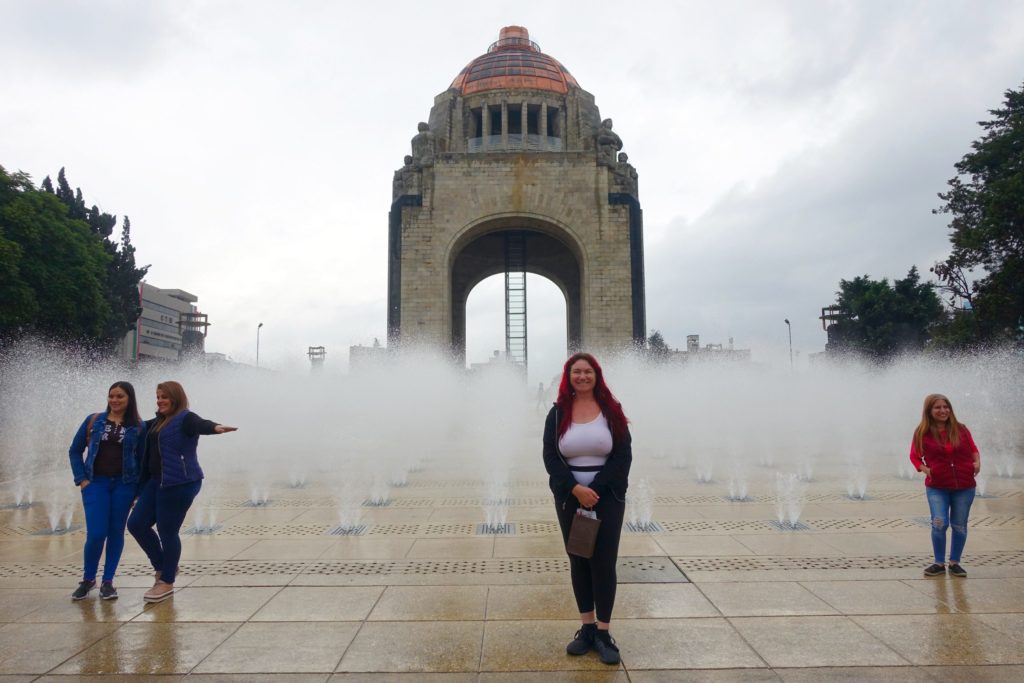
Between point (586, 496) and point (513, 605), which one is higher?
point (586, 496)

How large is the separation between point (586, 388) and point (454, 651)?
1799mm

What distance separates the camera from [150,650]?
409 centimetres

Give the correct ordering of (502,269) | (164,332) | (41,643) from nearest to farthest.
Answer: (41,643), (502,269), (164,332)

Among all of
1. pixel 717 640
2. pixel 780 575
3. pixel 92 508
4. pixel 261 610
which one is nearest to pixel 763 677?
pixel 717 640

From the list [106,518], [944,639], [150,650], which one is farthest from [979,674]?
[106,518]

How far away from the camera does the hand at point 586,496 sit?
380cm

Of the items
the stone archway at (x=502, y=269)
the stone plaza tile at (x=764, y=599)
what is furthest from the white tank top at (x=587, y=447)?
the stone archway at (x=502, y=269)

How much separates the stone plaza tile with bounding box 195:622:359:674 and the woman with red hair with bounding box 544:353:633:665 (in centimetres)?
146

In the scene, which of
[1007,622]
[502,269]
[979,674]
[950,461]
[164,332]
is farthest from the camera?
[164,332]

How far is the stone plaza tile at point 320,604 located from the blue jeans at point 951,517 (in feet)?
15.3

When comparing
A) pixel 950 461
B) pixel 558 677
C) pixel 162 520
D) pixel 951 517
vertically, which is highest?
pixel 950 461

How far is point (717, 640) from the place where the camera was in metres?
4.16

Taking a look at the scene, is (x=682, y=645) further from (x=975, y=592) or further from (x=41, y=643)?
(x=41, y=643)

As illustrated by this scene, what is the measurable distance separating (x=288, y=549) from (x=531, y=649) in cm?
365
